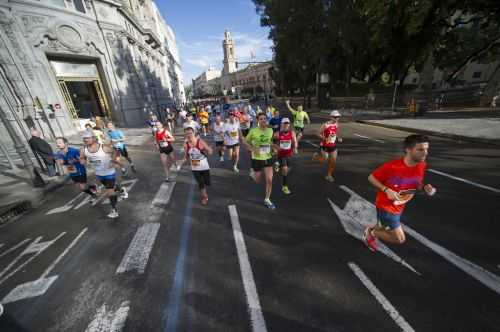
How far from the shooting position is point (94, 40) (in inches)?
720

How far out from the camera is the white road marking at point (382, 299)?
2.31m

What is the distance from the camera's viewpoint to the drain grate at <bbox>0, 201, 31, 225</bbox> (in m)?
5.43

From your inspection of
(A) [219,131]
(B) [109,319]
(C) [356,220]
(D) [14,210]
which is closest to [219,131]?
(A) [219,131]

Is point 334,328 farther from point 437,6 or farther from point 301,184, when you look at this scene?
point 437,6

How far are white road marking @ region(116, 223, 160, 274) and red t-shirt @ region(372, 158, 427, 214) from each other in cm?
415

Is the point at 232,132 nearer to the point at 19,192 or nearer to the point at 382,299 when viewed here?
the point at 382,299

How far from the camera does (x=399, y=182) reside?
8.96 feet

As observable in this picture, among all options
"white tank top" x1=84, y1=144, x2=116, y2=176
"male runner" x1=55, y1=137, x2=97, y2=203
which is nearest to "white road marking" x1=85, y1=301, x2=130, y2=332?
"white tank top" x1=84, y1=144, x2=116, y2=176

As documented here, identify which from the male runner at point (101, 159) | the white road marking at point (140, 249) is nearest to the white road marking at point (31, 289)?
the white road marking at point (140, 249)

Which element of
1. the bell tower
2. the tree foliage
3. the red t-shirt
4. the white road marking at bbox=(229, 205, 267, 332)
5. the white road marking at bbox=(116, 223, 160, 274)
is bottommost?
the white road marking at bbox=(229, 205, 267, 332)

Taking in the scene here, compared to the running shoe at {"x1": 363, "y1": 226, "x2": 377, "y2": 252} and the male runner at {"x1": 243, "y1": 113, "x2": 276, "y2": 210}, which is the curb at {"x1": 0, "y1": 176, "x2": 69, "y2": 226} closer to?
the male runner at {"x1": 243, "y1": 113, "x2": 276, "y2": 210}

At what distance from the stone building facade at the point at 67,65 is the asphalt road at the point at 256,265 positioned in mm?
Result: 12059

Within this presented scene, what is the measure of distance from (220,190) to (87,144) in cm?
354

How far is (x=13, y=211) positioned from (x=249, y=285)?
290 inches
